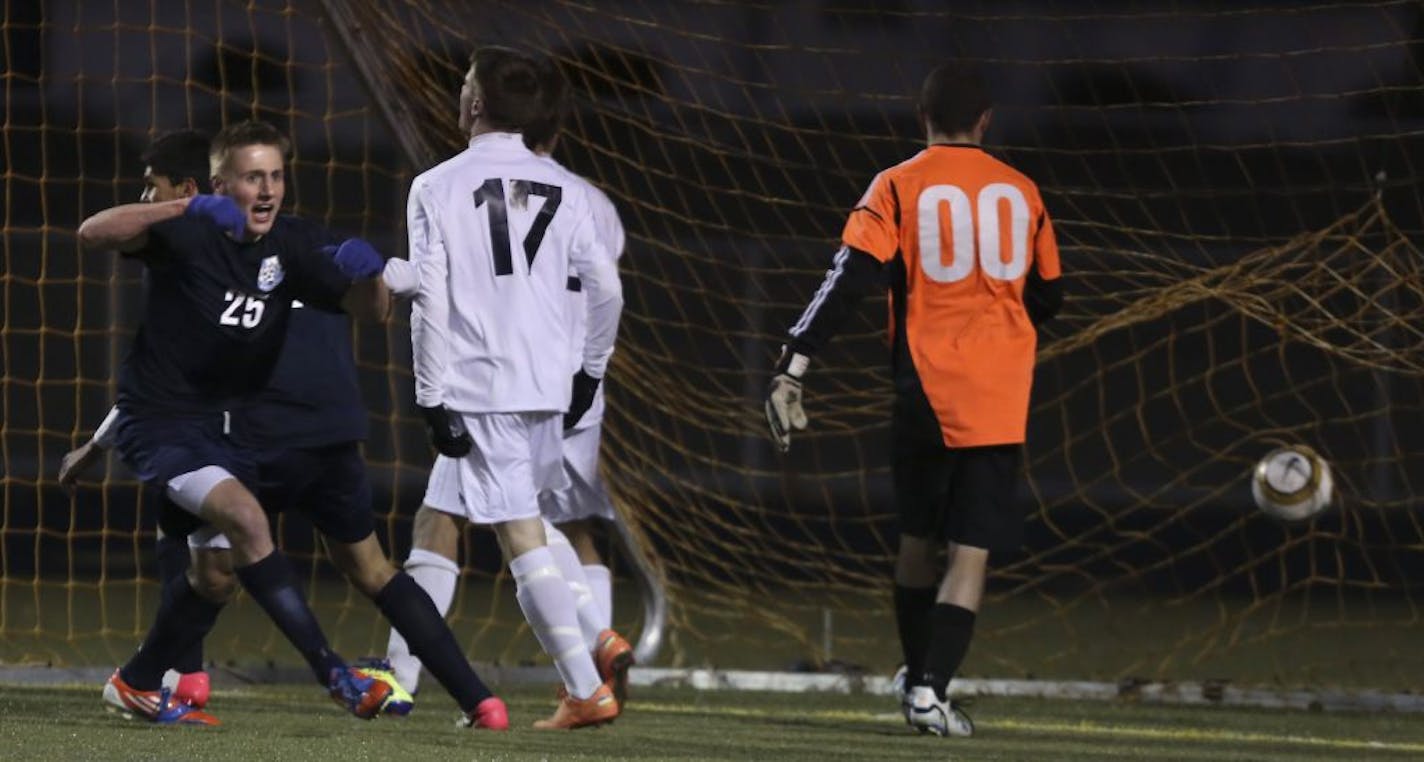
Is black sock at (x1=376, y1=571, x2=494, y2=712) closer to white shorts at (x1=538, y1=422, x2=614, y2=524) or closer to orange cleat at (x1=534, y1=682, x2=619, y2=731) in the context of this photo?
orange cleat at (x1=534, y1=682, x2=619, y2=731)

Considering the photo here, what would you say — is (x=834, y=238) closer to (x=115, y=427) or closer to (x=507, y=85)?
(x=507, y=85)

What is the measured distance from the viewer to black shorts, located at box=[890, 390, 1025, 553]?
4.95m

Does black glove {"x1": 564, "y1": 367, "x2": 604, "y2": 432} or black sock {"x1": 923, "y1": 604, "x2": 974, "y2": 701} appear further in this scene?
black glove {"x1": 564, "y1": 367, "x2": 604, "y2": 432}

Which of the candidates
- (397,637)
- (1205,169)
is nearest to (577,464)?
(397,637)

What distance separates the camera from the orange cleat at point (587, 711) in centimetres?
452

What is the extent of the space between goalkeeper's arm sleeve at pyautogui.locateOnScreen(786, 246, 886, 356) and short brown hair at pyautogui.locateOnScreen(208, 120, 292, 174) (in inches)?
44.7

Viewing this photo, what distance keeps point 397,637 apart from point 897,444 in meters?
1.11

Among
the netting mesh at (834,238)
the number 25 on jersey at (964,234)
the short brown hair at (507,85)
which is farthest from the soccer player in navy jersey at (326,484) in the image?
the netting mesh at (834,238)

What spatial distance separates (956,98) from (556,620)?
4.69 feet

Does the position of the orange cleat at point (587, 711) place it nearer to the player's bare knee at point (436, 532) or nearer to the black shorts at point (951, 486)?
the player's bare knee at point (436, 532)

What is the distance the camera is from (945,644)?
482 cm

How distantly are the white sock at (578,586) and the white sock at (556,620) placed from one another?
0.51m

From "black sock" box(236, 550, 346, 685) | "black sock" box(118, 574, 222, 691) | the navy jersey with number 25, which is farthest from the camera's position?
"black sock" box(118, 574, 222, 691)

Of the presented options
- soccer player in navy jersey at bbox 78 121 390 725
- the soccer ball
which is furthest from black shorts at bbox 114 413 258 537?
the soccer ball
